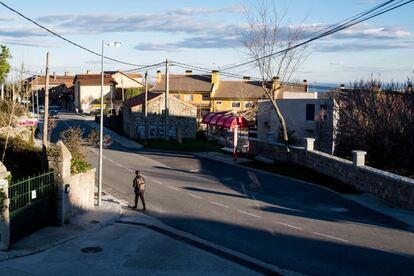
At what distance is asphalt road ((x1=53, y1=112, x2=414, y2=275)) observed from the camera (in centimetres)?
1517

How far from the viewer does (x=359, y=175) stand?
26.2 metres

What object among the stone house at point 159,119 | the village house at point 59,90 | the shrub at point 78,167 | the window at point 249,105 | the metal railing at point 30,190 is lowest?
the metal railing at point 30,190

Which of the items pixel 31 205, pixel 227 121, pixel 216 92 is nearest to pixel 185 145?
pixel 227 121

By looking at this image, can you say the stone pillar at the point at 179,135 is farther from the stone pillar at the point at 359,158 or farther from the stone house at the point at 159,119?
the stone pillar at the point at 359,158

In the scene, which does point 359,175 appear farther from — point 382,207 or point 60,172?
point 60,172

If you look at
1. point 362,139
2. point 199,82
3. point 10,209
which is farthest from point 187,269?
point 199,82

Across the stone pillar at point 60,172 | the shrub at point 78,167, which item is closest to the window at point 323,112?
the shrub at point 78,167

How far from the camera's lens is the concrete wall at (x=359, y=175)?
71.9 ft

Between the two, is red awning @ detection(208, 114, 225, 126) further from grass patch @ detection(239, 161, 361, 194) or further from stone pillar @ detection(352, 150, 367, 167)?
stone pillar @ detection(352, 150, 367, 167)

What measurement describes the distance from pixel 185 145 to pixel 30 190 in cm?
3342

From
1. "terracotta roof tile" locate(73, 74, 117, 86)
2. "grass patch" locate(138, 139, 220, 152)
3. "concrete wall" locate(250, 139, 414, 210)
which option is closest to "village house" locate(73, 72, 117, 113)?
"terracotta roof tile" locate(73, 74, 117, 86)

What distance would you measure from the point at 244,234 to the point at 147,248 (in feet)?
11.2

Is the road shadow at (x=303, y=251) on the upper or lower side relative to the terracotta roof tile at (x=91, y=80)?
lower

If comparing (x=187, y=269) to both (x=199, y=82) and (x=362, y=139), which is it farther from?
(x=199, y=82)
